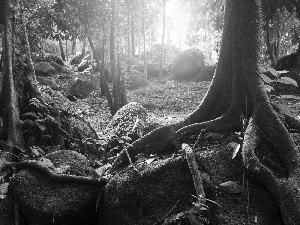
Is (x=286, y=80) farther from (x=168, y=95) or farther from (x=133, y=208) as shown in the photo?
(x=168, y=95)

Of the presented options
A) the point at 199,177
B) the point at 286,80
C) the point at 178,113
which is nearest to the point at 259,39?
the point at 286,80

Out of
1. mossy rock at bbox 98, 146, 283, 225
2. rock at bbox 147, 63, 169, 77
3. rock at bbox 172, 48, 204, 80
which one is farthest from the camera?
rock at bbox 147, 63, 169, 77

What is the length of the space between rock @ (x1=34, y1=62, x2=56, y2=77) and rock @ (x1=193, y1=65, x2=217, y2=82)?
1000 centimetres

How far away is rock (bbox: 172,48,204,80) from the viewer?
20487mm

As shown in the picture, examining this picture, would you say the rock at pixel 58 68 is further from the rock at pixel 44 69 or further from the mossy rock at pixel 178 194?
the mossy rock at pixel 178 194

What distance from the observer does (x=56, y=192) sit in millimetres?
3791

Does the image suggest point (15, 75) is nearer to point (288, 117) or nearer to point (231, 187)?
point (231, 187)

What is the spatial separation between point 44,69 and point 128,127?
15150 mm

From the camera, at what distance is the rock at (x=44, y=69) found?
64.7 ft

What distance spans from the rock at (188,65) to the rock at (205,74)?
2.29ft

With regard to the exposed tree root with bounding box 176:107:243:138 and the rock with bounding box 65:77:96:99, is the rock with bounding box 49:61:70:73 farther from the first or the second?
the exposed tree root with bounding box 176:107:243:138

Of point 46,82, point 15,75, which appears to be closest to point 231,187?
point 15,75

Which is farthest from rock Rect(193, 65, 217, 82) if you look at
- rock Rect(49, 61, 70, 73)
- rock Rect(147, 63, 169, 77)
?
rock Rect(49, 61, 70, 73)

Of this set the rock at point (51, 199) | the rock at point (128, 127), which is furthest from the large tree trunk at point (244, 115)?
the rock at point (128, 127)
